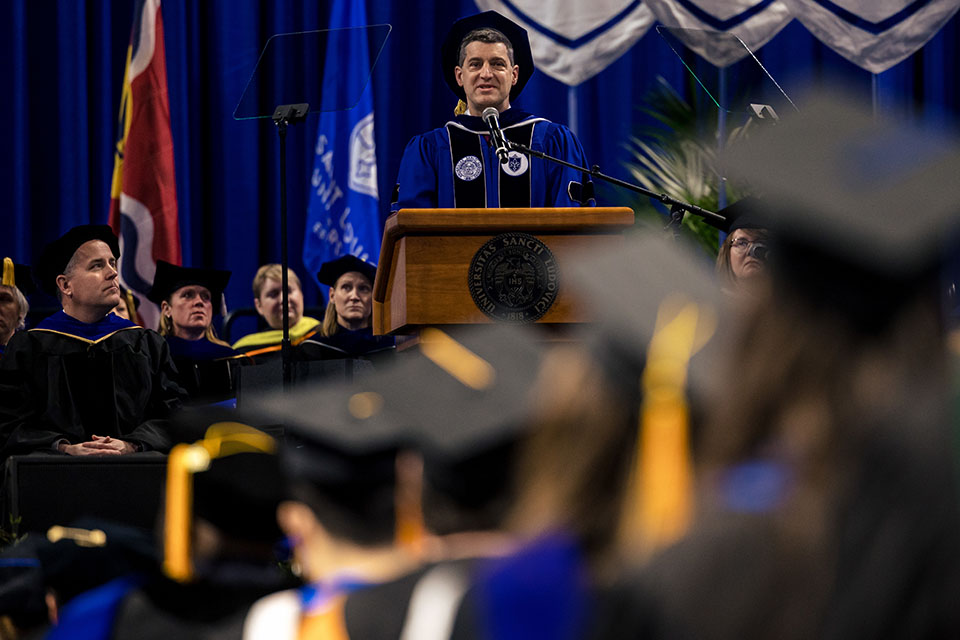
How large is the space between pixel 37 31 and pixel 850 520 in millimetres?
9395

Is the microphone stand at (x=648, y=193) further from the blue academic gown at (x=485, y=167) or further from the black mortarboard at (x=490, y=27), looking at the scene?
the black mortarboard at (x=490, y=27)

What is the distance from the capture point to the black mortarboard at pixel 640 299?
134 centimetres

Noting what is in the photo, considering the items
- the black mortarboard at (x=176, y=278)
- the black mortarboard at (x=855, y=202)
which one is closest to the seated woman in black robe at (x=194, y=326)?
the black mortarboard at (x=176, y=278)

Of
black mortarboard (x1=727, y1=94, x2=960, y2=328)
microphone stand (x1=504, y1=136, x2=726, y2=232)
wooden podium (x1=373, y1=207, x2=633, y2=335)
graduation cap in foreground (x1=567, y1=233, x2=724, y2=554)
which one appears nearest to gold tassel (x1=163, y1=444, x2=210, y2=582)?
graduation cap in foreground (x1=567, y1=233, x2=724, y2=554)

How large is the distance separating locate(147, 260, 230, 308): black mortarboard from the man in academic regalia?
79.6 inches

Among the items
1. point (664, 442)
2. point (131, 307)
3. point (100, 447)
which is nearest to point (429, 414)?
point (664, 442)

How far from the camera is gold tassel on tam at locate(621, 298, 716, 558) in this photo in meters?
1.11

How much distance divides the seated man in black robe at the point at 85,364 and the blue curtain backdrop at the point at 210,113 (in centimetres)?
317

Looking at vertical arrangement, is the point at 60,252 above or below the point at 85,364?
above

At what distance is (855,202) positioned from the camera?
101 centimetres

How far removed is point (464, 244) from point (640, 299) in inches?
102

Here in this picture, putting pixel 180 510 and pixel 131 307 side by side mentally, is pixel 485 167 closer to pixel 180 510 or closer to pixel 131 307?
pixel 131 307

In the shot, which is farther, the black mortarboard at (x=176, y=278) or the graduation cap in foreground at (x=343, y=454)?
the black mortarboard at (x=176, y=278)

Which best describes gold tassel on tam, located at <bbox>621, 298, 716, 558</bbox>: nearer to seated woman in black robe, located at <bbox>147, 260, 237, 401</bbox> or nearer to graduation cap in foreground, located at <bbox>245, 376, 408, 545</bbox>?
graduation cap in foreground, located at <bbox>245, 376, 408, 545</bbox>
